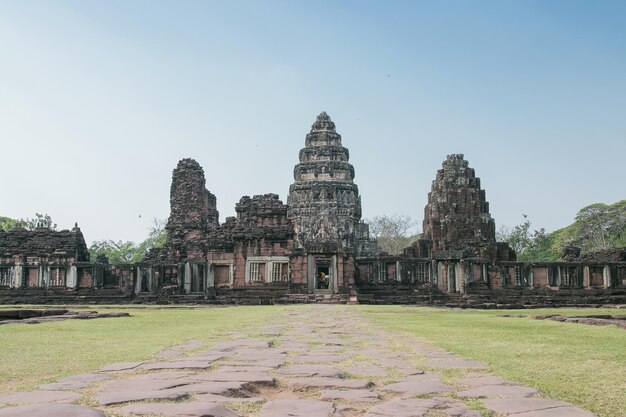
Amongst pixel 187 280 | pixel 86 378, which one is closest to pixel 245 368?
pixel 86 378

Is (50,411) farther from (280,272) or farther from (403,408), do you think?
(280,272)

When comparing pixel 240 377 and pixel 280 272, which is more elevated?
pixel 280 272

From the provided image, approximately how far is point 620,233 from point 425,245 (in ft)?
109

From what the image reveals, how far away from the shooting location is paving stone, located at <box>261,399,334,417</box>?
12.8ft

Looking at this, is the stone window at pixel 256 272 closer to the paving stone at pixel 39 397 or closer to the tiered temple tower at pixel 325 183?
the tiered temple tower at pixel 325 183

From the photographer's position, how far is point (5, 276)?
125ft

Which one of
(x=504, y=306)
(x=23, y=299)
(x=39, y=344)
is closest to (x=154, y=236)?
(x=23, y=299)

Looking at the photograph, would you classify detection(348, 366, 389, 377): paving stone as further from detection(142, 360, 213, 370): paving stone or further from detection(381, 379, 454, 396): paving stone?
detection(142, 360, 213, 370): paving stone

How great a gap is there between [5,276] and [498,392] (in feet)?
126

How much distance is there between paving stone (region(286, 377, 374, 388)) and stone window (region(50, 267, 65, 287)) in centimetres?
3542

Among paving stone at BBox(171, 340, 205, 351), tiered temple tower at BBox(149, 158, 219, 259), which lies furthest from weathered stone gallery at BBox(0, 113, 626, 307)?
paving stone at BBox(171, 340, 205, 351)

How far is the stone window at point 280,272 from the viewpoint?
119ft

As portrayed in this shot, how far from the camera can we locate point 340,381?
508 cm

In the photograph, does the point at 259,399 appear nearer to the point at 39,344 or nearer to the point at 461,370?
the point at 461,370
